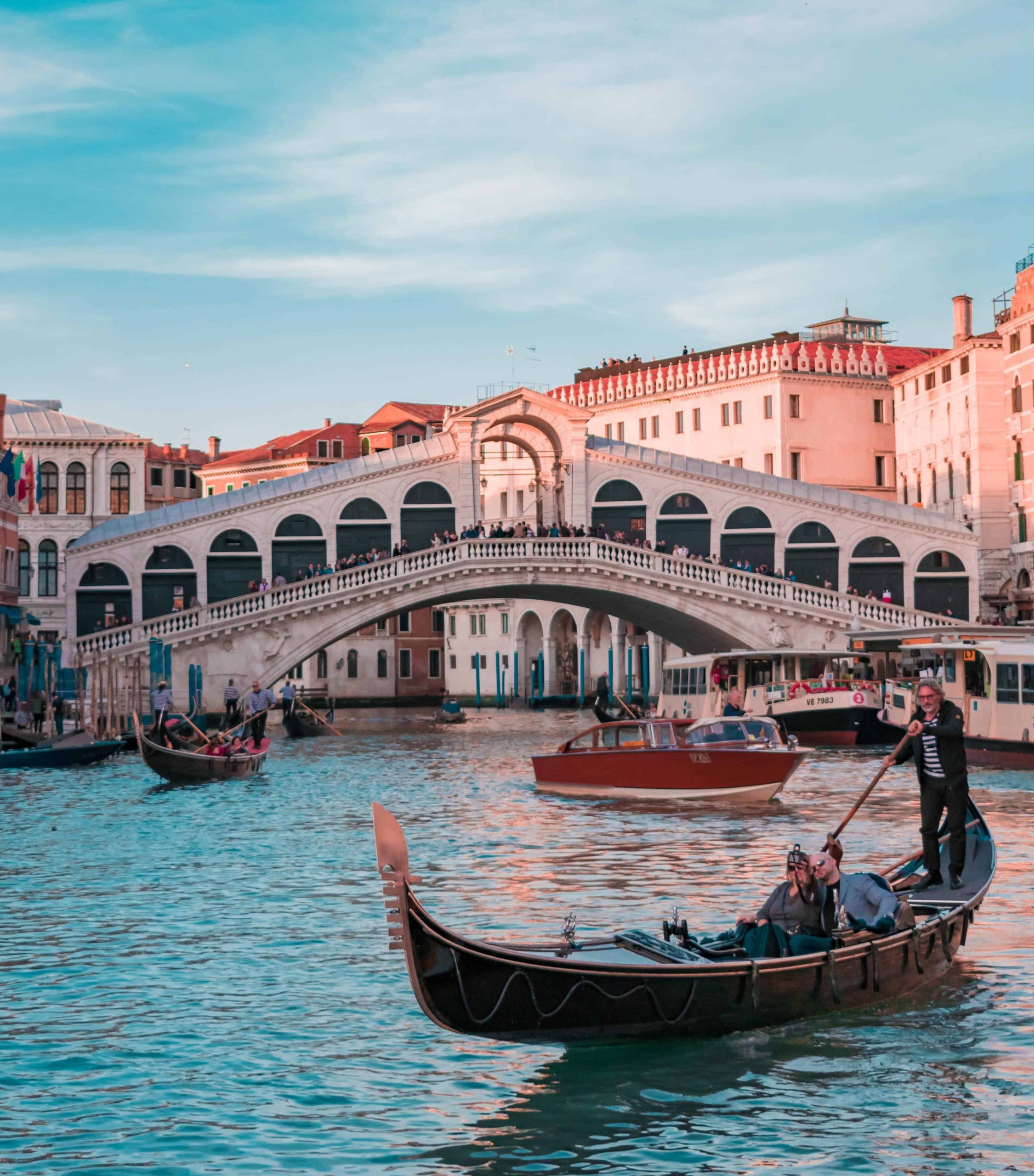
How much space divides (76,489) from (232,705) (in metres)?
19.5

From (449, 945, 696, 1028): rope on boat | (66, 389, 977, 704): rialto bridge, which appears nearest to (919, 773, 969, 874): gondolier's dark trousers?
(449, 945, 696, 1028): rope on boat

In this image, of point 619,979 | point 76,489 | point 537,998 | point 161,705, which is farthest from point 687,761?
point 76,489

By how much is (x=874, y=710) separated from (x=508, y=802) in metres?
12.2

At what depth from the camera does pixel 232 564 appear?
139 feet

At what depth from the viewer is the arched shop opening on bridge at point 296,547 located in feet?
140

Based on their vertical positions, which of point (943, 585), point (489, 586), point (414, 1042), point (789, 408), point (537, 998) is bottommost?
point (414, 1042)

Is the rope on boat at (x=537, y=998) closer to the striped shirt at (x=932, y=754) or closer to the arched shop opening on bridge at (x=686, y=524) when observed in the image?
the striped shirt at (x=932, y=754)

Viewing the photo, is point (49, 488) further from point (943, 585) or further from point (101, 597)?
point (943, 585)

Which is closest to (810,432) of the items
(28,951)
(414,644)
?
(414,644)

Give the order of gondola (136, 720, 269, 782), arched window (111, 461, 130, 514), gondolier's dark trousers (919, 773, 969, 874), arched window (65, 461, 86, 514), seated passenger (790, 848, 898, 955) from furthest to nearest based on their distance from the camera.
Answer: arched window (111, 461, 130, 514) → arched window (65, 461, 86, 514) → gondola (136, 720, 269, 782) → gondolier's dark trousers (919, 773, 969, 874) → seated passenger (790, 848, 898, 955)

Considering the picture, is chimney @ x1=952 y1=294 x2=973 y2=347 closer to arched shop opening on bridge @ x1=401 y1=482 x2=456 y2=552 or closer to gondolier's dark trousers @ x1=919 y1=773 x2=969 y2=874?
arched shop opening on bridge @ x1=401 y1=482 x2=456 y2=552

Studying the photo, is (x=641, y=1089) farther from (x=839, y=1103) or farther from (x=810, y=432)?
(x=810, y=432)

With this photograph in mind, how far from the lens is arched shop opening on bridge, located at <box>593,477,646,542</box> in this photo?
44.7 metres

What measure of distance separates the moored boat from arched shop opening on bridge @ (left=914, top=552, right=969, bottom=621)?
361 inches
